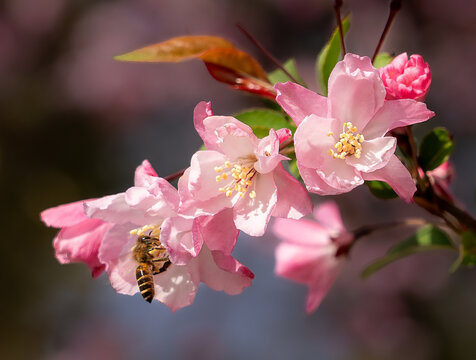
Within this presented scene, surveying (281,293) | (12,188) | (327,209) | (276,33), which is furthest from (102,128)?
(327,209)

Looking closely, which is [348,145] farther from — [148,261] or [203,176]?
[148,261]

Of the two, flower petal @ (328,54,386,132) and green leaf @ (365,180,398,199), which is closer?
flower petal @ (328,54,386,132)

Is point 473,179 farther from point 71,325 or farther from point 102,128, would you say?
Answer: point 71,325

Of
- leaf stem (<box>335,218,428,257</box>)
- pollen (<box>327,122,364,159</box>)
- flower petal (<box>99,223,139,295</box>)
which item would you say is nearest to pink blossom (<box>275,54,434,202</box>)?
pollen (<box>327,122,364,159</box>)

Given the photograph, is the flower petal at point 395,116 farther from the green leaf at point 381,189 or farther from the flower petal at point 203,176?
the flower petal at point 203,176

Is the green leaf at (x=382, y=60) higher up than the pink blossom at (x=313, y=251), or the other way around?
the green leaf at (x=382, y=60)

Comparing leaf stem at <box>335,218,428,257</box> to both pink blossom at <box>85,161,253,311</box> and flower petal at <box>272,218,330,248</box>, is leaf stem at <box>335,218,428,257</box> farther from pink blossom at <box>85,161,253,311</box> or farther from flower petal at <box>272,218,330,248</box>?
pink blossom at <box>85,161,253,311</box>

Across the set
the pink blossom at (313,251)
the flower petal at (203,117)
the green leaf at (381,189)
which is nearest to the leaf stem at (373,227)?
the pink blossom at (313,251)

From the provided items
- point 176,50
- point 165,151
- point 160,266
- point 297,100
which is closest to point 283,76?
point 176,50
